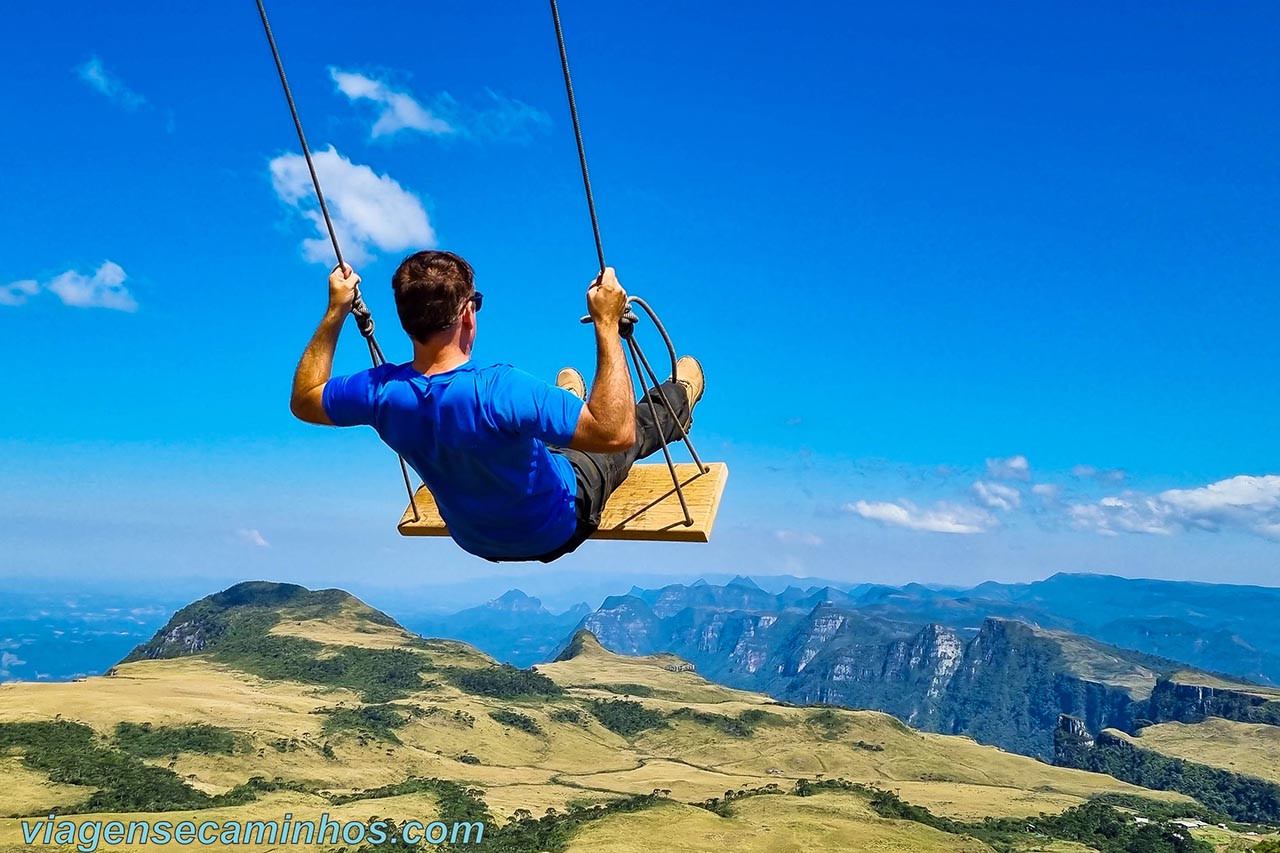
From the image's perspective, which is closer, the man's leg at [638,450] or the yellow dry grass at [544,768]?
the man's leg at [638,450]

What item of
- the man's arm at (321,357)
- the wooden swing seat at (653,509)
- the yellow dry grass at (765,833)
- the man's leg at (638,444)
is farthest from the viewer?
the yellow dry grass at (765,833)

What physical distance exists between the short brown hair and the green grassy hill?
362 ft

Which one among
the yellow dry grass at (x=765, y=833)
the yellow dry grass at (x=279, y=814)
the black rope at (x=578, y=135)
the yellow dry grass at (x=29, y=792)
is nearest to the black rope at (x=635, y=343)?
the black rope at (x=578, y=135)

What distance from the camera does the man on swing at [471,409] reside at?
4805mm

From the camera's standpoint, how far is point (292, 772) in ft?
440

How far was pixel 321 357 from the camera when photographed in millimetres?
5750

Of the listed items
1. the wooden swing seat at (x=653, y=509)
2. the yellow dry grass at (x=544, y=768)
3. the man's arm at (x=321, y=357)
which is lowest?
the yellow dry grass at (x=544, y=768)

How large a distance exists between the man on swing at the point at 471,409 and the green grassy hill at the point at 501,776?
10917cm

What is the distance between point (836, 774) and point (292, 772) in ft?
291

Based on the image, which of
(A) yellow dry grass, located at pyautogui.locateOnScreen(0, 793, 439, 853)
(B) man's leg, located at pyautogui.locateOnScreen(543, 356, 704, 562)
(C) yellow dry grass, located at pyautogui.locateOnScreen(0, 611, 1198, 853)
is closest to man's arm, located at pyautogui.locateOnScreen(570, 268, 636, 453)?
(B) man's leg, located at pyautogui.locateOnScreen(543, 356, 704, 562)

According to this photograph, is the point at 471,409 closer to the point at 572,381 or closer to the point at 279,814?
the point at 572,381

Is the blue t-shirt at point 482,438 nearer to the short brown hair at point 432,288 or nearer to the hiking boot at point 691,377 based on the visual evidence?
the short brown hair at point 432,288

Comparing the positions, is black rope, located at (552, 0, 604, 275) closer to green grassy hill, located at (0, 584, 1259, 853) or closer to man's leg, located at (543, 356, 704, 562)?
man's leg, located at (543, 356, 704, 562)

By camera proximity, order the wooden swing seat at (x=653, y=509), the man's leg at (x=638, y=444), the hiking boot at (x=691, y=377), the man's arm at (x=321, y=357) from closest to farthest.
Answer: the man's arm at (x=321, y=357)
the man's leg at (x=638, y=444)
the wooden swing seat at (x=653, y=509)
the hiking boot at (x=691, y=377)
